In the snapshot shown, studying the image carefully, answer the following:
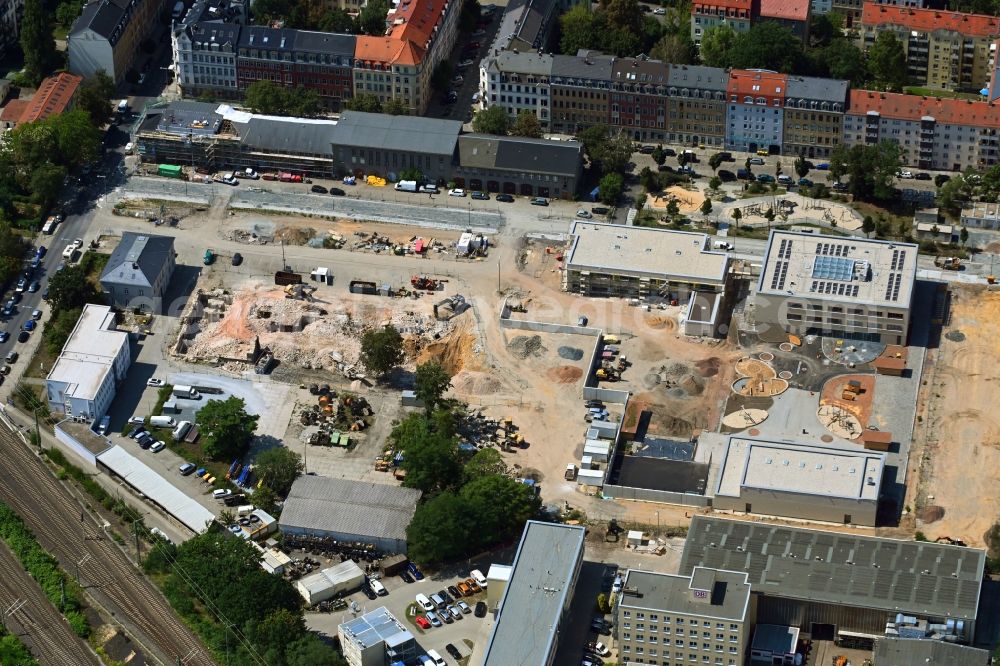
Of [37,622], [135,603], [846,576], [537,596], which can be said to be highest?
[846,576]

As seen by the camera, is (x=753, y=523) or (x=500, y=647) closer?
(x=500, y=647)

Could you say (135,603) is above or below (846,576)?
below

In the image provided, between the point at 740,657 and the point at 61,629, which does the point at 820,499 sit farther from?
the point at 61,629

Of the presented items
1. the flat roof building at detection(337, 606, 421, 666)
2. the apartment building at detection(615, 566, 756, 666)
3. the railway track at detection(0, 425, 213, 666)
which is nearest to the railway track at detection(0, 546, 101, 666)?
the railway track at detection(0, 425, 213, 666)

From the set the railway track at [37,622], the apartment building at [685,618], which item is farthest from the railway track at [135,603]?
the apartment building at [685,618]

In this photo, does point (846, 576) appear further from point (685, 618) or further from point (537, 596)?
point (537, 596)

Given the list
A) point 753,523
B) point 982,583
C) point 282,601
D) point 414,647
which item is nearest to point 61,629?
point 282,601

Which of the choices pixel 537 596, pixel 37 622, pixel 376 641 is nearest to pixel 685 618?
pixel 537 596
